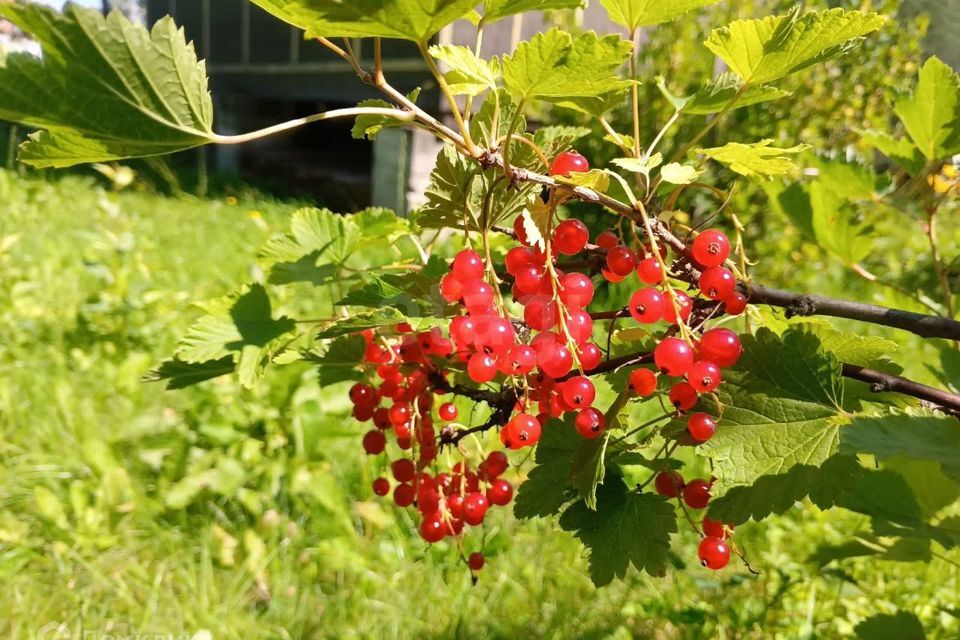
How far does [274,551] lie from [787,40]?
5.18 feet

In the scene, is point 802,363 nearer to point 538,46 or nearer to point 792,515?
point 538,46

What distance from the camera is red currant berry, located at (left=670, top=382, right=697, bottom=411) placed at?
0.60 m

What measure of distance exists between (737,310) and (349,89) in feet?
20.3

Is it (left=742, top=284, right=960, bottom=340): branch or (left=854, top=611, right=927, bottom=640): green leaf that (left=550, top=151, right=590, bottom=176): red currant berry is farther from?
(left=854, top=611, right=927, bottom=640): green leaf

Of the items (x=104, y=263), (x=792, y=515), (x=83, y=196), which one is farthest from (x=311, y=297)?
(x=83, y=196)

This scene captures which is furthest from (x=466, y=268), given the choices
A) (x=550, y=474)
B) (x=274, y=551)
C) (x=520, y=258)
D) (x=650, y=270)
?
(x=274, y=551)

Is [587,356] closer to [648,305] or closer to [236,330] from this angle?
[648,305]

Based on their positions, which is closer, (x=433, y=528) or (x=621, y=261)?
(x=621, y=261)

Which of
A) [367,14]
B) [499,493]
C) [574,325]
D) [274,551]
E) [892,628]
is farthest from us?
[274,551]

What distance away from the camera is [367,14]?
50 centimetres

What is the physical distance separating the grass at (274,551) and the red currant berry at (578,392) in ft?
2.77

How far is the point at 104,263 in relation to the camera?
9.61 feet

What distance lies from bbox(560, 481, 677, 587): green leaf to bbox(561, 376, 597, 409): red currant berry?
0.66 feet

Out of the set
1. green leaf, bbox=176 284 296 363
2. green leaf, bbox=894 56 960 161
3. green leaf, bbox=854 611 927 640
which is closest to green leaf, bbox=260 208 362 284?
green leaf, bbox=176 284 296 363
